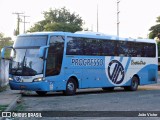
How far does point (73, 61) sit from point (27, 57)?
2636 mm

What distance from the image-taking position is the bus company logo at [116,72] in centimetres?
2788

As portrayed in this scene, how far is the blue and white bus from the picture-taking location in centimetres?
2306

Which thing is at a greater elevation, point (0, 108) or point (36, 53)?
point (36, 53)

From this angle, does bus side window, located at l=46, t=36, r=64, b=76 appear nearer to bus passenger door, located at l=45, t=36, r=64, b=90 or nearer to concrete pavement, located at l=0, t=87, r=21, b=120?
bus passenger door, located at l=45, t=36, r=64, b=90

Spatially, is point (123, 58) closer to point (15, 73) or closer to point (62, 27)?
point (15, 73)

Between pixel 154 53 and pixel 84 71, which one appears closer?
pixel 84 71

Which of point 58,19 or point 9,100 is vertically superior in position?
point 58,19

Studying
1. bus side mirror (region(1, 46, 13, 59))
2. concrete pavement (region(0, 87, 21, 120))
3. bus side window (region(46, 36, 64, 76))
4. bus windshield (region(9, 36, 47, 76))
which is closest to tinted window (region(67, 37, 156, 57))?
bus side window (region(46, 36, 64, 76))

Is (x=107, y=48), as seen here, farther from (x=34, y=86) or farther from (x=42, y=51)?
(x=42, y=51)

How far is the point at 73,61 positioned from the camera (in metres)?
24.7

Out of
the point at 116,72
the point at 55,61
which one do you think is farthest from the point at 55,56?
the point at 116,72

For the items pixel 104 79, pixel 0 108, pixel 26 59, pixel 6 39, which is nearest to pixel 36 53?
pixel 26 59

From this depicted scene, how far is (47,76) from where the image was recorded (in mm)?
23062

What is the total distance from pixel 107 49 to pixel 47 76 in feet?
18.3
